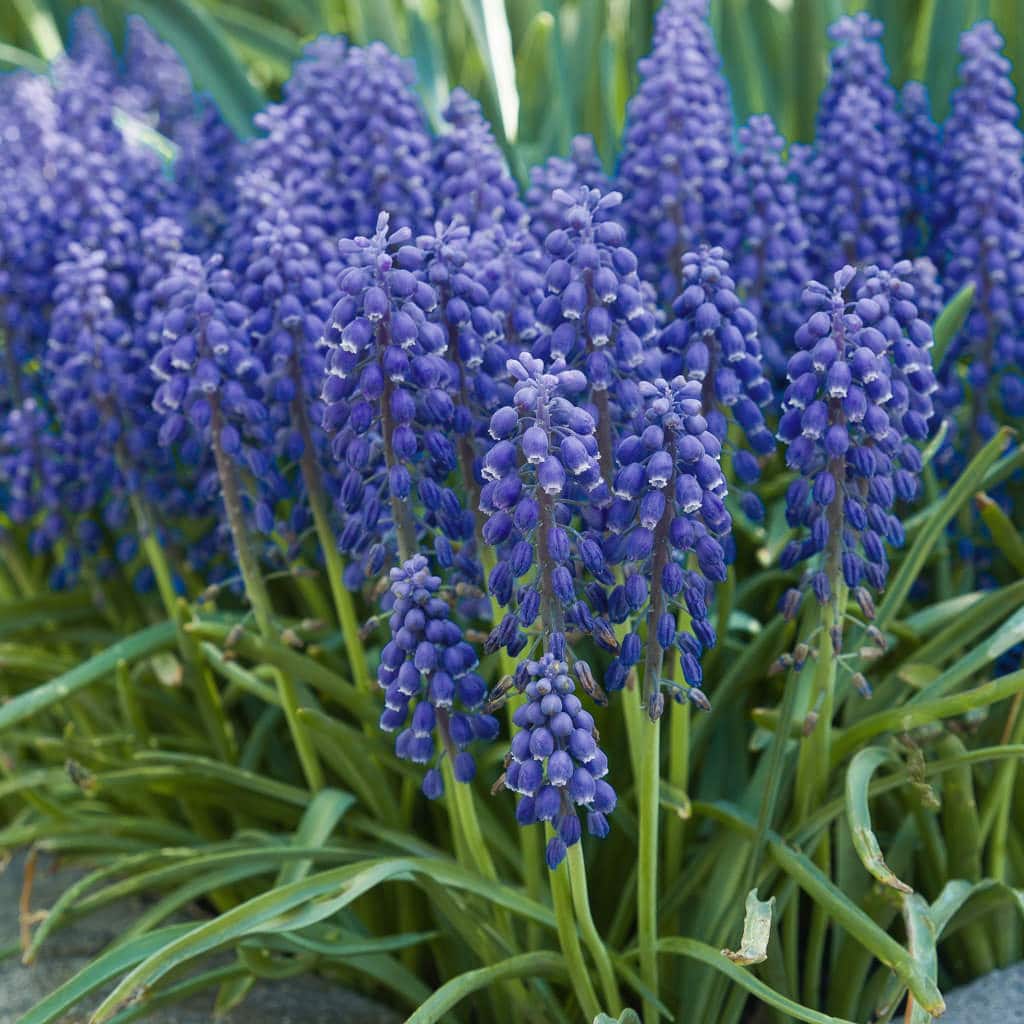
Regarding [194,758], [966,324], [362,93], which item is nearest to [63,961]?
[194,758]

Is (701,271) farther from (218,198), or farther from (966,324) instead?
(218,198)

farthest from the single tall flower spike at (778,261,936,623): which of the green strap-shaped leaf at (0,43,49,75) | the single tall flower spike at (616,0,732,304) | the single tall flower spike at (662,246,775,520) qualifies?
the green strap-shaped leaf at (0,43,49,75)

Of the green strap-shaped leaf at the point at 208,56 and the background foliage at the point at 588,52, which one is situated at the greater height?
the green strap-shaped leaf at the point at 208,56

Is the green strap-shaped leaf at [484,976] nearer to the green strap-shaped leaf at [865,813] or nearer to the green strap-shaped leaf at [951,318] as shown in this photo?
the green strap-shaped leaf at [865,813]

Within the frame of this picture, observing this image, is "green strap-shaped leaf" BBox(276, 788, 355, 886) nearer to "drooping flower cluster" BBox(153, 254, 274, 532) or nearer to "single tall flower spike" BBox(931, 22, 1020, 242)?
"drooping flower cluster" BBox(153, 254, 274, 532)

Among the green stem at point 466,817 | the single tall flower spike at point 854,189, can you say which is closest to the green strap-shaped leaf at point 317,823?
the green stem at point 466,817

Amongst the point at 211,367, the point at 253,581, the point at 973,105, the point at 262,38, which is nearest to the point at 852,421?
the point at 211,367
